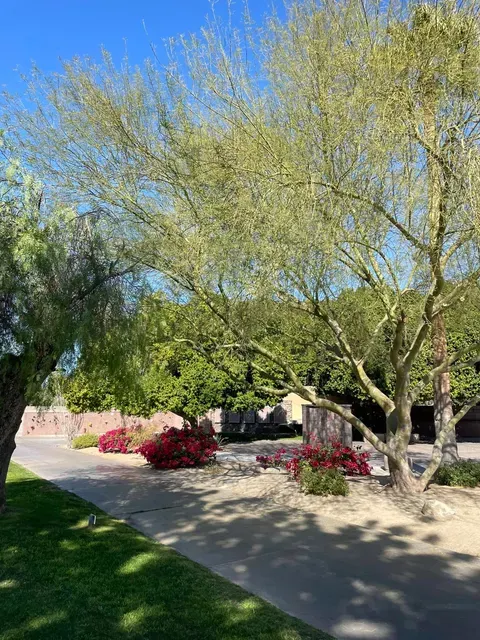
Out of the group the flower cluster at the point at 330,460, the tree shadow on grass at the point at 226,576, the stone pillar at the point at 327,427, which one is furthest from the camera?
the stone pillar at the point at 327,427

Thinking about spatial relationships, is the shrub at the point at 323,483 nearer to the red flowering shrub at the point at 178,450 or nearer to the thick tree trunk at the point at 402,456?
the thick tree trunk at the point at 402,456

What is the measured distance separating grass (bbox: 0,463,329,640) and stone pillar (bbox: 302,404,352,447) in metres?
7.37

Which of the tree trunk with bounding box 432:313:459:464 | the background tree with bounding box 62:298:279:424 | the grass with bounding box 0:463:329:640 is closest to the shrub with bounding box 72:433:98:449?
the background tree with bounding box 62:298:279:424

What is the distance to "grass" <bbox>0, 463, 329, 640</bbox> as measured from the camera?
3.65 m

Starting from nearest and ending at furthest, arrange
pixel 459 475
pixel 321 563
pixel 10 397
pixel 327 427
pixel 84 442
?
pixel 321 563
pixel 10 397
pixel 459 475
pixel 327 427
pixel 84 442

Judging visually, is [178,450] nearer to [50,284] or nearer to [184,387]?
[184,387]

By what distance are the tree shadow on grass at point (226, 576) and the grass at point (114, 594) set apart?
0.04 ft

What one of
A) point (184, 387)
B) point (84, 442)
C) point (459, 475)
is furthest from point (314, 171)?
point (84, 442)

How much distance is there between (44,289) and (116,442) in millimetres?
13039

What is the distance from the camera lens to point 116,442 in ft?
59.9

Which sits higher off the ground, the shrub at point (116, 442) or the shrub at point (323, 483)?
the shrub at point (116, 442)

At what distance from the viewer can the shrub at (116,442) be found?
713 inches

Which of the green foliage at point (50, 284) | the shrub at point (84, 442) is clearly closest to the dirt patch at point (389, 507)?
the green foliage at point (50, 284)

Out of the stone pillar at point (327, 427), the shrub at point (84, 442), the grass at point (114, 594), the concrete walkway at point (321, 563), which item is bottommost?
the grass at point (114, 594)
